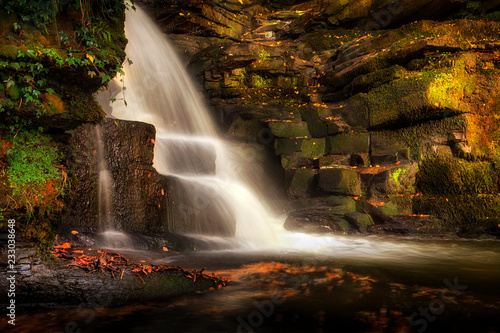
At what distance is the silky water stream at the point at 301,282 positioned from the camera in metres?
3.23

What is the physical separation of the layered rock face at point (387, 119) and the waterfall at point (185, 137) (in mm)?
906

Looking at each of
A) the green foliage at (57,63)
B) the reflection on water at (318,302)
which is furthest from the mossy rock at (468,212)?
the green foliage at (57,63)

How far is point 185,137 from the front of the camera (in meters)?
12.3

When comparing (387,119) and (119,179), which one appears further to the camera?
(387,119)

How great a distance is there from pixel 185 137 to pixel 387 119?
6.66 metres

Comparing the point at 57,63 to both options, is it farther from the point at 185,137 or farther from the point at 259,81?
the point at 259,81

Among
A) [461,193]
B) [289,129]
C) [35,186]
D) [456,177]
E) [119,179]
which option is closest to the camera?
[35,186]

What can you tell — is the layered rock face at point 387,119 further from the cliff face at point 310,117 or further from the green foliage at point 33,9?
the green foliage at point 33,9

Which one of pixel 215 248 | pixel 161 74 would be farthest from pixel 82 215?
pixel 161 74

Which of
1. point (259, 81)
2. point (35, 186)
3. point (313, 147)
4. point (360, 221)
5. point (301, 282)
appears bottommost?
point (301, 282)

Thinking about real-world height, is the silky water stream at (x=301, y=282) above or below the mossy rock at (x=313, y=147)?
below

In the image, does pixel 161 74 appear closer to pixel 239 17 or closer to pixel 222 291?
pixel 239 17

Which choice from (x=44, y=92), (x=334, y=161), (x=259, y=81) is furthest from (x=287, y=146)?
(x=44, y=92)

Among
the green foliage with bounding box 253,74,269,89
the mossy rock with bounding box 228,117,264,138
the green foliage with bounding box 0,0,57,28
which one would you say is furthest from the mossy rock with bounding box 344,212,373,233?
the green foliage with bounding box 0,0,57,28
